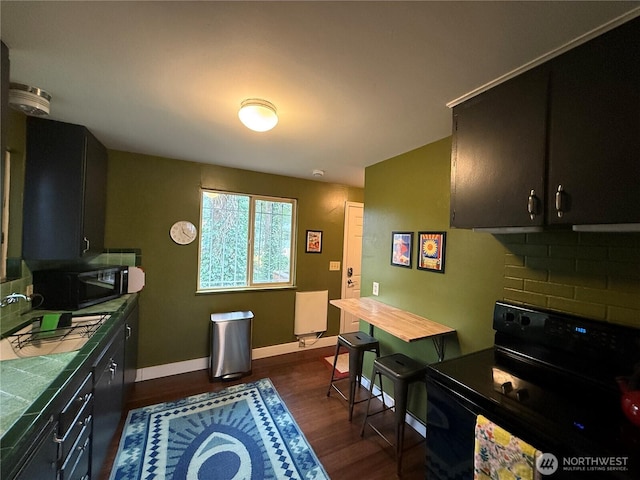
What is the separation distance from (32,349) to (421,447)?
261cm

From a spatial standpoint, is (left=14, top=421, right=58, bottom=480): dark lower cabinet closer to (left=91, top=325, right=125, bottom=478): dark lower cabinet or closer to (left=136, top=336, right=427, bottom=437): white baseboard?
(left=91, top=325, right=125, bottom=478): dark lower cabinet

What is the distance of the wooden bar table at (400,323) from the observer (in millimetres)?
1782

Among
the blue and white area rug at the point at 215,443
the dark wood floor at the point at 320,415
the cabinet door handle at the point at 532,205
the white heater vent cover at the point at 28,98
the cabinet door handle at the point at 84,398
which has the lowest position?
the dark wood floor at the point at 320,415

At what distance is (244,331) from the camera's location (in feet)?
9.47

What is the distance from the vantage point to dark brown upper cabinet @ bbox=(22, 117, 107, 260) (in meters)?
1.86

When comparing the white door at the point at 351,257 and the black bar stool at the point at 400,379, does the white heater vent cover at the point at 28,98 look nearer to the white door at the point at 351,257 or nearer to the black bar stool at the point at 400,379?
the black bar stool at the point at 400,379

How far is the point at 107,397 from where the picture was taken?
5.44 feet

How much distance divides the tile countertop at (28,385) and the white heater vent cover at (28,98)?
1394mm

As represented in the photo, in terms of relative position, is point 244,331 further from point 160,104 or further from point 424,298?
point 160,104

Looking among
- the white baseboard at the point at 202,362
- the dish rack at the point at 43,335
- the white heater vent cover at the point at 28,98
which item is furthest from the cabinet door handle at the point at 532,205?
the white baseboard at the point at 202,362

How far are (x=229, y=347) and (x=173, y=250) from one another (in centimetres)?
125

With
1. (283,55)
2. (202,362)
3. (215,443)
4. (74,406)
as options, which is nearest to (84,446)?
(74,406)

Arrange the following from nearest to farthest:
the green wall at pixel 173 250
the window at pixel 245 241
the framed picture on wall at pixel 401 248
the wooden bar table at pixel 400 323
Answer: the wooden bar table at pixel 400 323, the framed picture on wall at pixel 401 248, the green wall at pixel 173 250, the window at pixel 245 241

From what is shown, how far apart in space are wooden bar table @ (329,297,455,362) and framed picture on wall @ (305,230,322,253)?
127 centimetres
